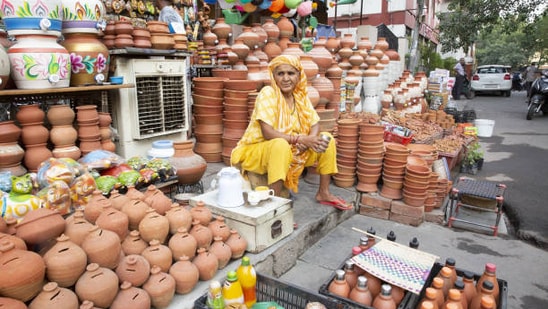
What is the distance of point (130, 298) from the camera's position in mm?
1637

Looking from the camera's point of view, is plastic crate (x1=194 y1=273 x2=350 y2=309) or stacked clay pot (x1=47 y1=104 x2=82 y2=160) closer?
plastic crate (x1=194 y1=273 x2=350 y2=309)

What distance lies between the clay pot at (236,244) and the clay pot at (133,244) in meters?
0.53

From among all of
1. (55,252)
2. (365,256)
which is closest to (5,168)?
(55,252)

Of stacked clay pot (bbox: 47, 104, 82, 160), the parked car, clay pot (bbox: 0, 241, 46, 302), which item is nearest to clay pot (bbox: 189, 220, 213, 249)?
clay pot (bbox: 0, 241, 46, 302)

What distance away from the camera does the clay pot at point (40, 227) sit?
1664mm

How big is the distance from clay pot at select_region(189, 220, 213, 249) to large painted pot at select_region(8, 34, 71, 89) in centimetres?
170

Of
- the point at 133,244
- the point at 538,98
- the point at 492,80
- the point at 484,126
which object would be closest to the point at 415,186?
the point at 133,244

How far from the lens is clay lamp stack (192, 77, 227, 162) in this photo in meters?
4.25

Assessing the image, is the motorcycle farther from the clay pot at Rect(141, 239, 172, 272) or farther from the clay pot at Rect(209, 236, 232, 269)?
the clay pot at Rect(141, 239, 172, 272)

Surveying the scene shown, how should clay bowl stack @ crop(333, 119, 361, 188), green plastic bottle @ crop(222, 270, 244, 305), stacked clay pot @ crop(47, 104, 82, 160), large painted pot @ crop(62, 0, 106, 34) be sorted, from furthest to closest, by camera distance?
clay bowl stack @ crop(333, 119, 361, 188) < large painted pot @ crop(62, 0, 106, 34) < stacked clay pot @ crop(47, 104, 82, 160) < green plastic bottle @ crop(222, 270, 244, 305)

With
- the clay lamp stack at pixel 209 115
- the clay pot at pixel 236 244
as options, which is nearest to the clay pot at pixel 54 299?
the clay pot at pixel 236 244

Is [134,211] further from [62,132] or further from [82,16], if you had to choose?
[82,16]

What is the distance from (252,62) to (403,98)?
4056mm

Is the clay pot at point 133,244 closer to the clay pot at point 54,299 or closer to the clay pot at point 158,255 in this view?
the clay pot at point 158,255
